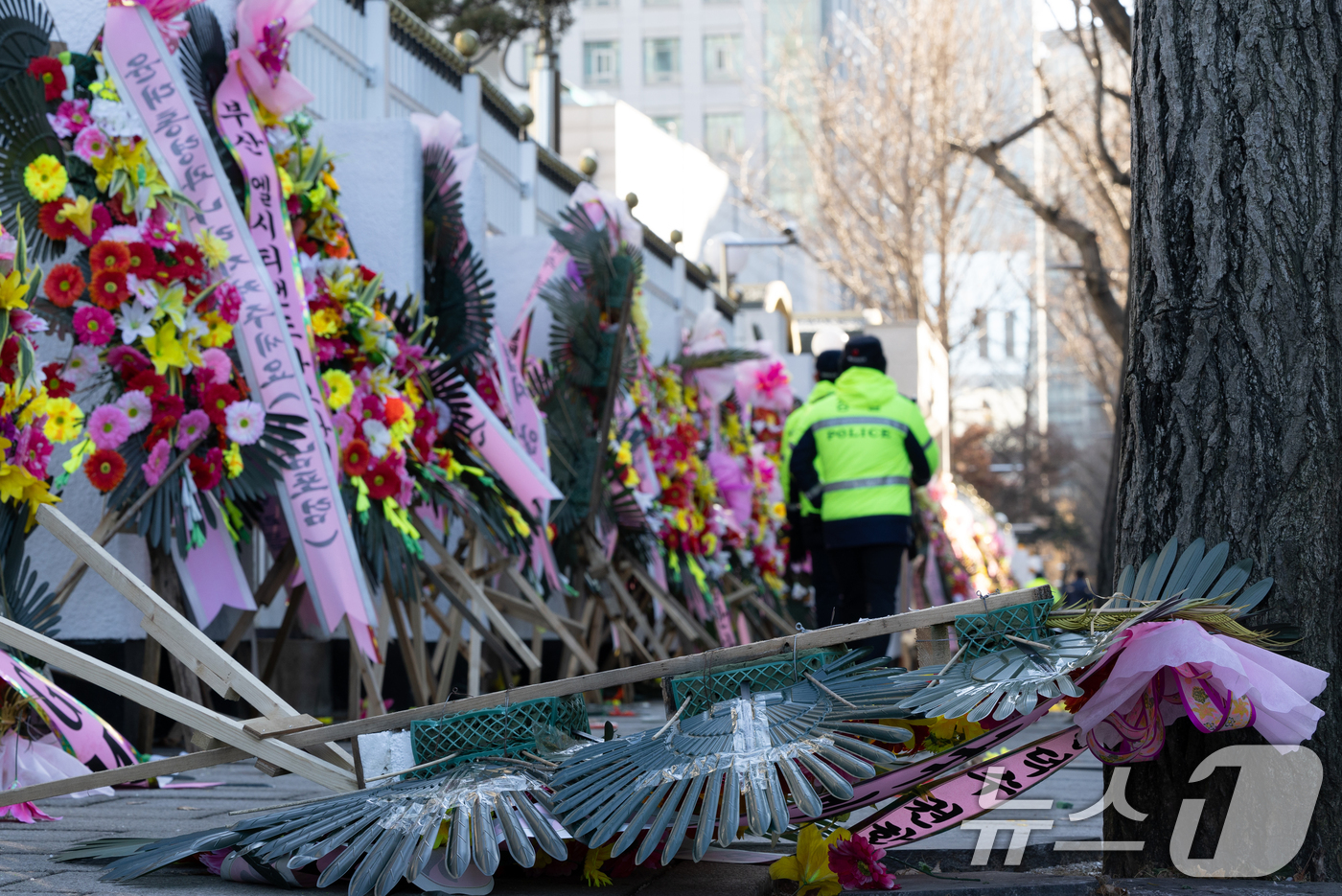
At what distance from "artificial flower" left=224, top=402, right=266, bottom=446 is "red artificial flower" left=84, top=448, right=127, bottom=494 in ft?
1.14

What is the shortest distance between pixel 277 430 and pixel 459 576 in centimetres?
96

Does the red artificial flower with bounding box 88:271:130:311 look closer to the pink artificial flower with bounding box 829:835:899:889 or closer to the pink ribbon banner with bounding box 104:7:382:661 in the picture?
the pink ribbon banner with bounding box 104:7:382:661

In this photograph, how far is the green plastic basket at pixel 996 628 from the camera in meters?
2.66

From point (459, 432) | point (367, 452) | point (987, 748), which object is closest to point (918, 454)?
point (459, 432)

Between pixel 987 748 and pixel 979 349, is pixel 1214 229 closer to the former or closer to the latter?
pixel 987 748

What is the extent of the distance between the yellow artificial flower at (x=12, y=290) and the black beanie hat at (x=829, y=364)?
212 inches

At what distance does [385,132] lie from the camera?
249 inches

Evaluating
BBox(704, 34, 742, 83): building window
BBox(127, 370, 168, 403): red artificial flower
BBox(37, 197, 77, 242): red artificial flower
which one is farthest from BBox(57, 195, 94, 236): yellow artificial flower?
BBox(704, 34, 742, 83): building window

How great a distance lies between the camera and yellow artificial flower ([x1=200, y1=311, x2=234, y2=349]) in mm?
4676

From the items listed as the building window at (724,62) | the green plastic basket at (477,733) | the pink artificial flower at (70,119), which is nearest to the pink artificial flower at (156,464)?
the pink artificial flower at (70,119)

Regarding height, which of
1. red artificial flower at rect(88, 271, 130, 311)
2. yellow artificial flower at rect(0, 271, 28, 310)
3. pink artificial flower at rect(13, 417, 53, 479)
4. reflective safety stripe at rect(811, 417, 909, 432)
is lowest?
reflective safety stripe at rect(811, 417, 909, 432)

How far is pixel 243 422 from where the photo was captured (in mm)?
4641

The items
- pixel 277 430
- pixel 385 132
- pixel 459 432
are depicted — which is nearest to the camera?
pixel 277 430

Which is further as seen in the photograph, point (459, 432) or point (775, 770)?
point (459, 432)
